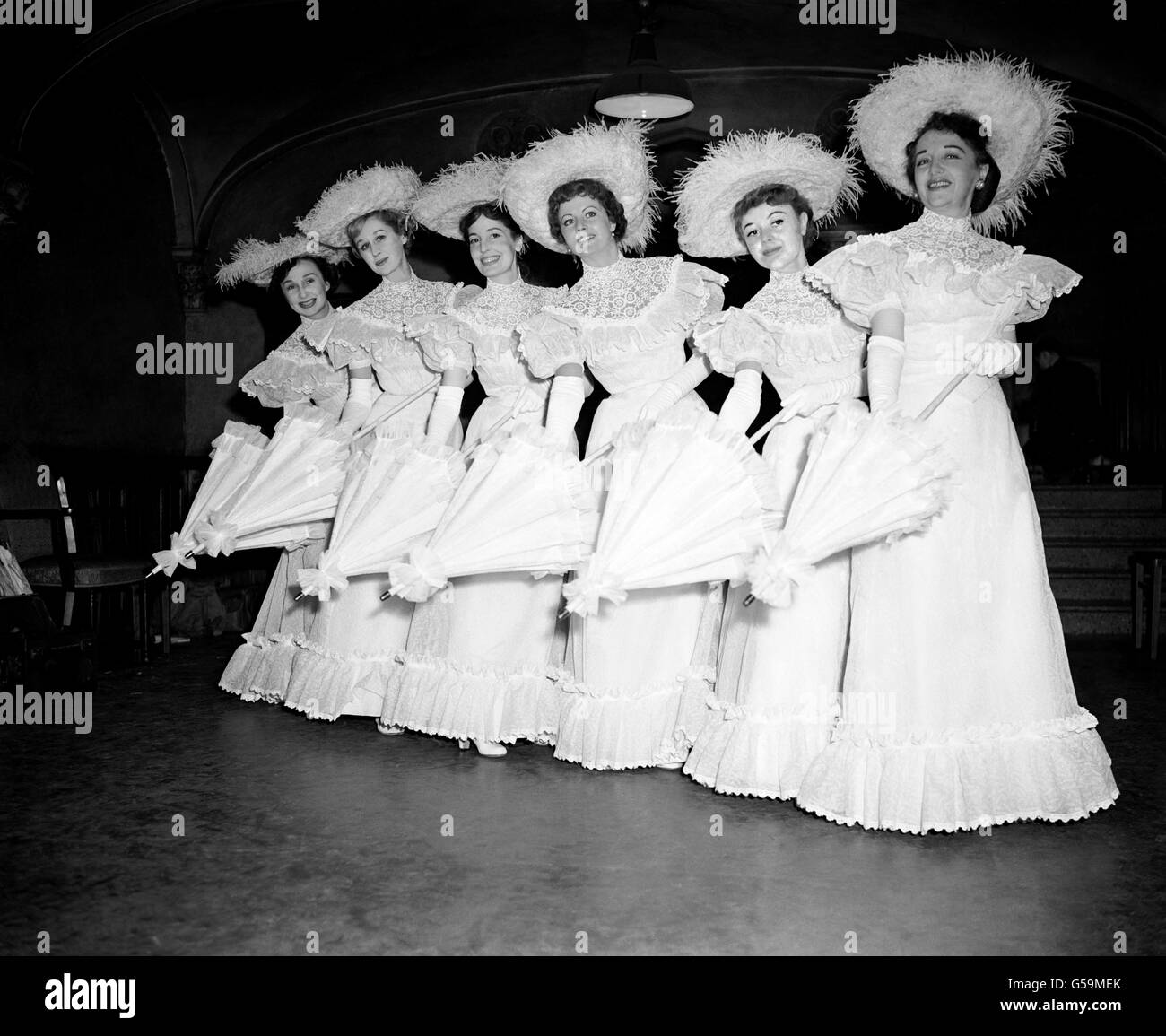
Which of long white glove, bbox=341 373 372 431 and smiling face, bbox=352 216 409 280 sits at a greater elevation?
smiling face, bbox=352 216 409 280

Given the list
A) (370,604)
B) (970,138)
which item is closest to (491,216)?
(370,604)

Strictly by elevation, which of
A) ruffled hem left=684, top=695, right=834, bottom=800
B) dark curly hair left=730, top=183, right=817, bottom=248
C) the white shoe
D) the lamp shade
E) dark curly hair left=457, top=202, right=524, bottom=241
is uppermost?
the lamp shade

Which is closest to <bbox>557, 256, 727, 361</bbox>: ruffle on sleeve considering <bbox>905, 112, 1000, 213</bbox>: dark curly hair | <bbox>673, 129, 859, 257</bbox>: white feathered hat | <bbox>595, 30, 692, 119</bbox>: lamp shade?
<bbox>673, 129, 859, 257</bbox>: white feathered hat

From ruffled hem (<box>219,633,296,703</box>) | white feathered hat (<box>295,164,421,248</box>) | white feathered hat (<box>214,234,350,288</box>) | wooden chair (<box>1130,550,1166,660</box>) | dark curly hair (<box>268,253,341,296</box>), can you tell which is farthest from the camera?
wooden chair (<box>1130,550,1166,660</box>)

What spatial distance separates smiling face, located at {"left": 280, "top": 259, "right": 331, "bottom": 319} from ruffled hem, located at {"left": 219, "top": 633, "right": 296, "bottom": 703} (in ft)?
5.04

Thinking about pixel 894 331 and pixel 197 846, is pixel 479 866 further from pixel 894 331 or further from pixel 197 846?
pixel 894 331

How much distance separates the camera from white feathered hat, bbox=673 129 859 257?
3477mm

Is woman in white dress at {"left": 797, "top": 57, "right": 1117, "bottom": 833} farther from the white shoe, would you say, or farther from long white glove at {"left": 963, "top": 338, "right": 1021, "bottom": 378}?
the white shoe

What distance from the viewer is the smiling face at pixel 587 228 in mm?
3938

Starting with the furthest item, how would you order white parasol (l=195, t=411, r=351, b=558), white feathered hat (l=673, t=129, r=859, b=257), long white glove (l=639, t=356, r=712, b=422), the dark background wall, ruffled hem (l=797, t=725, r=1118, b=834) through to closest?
the dark background wall, white parasol (l=195, t=411, r=351, b=558), long white glove (l=639, t=356, r=712, b=422), white feathered hat (l=673, t=129, r=859, b=257), ruffled hem (l=797, t=725, r=1118, b=834)

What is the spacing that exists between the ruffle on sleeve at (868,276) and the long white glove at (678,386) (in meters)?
0.63

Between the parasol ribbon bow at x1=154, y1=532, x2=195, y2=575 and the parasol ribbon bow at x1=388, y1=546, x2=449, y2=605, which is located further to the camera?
the parasol ribbon bow at x1=154, y1=532, x2=195, y2=575

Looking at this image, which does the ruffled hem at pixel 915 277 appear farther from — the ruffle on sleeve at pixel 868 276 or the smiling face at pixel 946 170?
the smiling face at pixel 946 170

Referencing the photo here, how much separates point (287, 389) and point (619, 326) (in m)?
2.13
